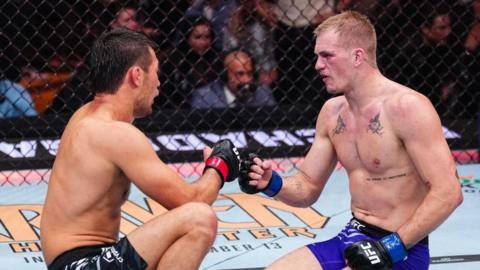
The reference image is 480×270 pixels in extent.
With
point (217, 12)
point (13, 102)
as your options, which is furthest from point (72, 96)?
point (217, 12)

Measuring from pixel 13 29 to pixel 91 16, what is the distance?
40 cm

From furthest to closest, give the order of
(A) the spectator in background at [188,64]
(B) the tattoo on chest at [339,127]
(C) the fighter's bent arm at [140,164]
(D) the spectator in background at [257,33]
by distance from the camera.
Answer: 1. (D) the spectator in background at [257,33]
2. (A) the spectator in background at [188,64]
3. (B) the tattoo on chest at [339,127]
4. (C) the fighter's bent arm at [140,164]

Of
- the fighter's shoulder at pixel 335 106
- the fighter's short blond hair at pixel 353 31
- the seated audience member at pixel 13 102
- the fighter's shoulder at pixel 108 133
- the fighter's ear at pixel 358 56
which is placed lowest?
the seated audience member at pixel 13 102

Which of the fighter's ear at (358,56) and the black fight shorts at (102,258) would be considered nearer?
the black fight shorts at (102,258)

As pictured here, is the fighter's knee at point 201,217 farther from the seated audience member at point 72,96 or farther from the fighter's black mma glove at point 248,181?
the seated audience member at point 72,96

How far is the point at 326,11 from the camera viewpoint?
5.39 m

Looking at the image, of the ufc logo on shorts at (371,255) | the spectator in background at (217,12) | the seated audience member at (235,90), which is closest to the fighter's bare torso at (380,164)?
the ufc logo on shorts at (371,255)

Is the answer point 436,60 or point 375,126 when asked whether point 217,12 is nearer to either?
point 436,60

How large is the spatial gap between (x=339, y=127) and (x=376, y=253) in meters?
0.51

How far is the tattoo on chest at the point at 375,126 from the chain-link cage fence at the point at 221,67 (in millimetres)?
2052

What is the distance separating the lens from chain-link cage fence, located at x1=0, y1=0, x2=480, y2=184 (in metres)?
5.12

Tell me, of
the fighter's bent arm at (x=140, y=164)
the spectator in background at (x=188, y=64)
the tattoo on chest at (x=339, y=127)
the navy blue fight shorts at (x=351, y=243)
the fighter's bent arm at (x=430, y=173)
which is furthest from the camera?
the spectator in background at (x=188, y=64)

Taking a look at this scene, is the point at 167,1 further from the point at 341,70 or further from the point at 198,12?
the point at 341,70

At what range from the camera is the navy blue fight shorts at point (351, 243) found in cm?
301
